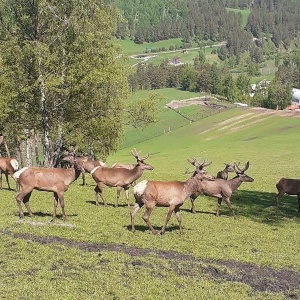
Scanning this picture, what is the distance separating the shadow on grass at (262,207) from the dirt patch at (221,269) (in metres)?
7.30

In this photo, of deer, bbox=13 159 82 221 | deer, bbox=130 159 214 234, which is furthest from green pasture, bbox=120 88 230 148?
deer, bbox=130 159 214 234

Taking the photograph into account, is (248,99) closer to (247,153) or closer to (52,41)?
(247,153)

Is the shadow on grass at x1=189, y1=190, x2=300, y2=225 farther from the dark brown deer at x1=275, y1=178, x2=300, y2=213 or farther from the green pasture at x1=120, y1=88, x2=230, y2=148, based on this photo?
the green pasture at x1=120, y1=88, x2=230, y2=148

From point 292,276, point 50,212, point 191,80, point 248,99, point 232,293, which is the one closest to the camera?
point 232,293

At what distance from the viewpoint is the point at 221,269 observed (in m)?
11.8

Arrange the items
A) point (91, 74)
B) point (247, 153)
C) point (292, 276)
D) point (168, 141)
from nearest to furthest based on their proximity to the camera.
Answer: point (292, 276) → point (91, 74) → point (247, 153) → point (168, 141)

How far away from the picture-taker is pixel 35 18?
94.5 feet

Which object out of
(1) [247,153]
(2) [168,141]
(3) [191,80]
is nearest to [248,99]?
(3) [191,80]

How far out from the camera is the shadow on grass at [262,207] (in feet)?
66.4

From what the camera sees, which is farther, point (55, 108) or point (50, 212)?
point (55, 108)

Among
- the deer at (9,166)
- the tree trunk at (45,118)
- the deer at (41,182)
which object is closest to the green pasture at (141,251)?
the deer at (41,182)

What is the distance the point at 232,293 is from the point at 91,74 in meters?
20.5

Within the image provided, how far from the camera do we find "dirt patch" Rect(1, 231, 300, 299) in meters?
11.0

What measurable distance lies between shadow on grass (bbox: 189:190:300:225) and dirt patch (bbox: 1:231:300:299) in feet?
24.0
